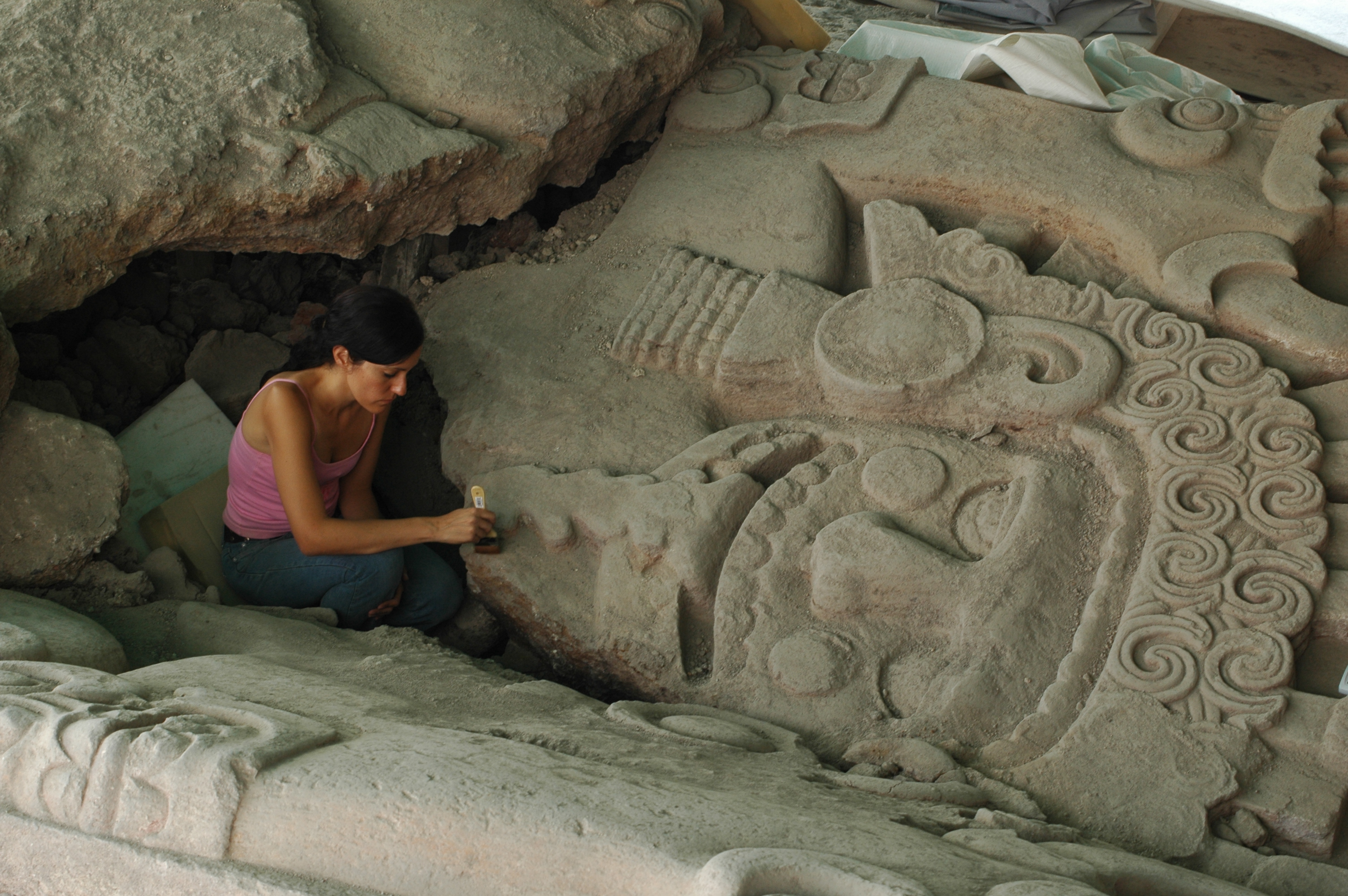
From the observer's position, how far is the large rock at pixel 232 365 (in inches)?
136

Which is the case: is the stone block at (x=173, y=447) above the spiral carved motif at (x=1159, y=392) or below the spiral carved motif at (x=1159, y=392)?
below

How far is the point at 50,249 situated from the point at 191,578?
0.99 meters

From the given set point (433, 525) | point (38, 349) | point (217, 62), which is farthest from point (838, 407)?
point (38, 349)

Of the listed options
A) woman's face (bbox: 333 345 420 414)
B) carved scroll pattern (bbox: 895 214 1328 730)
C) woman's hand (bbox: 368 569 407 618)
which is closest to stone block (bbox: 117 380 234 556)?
woman's hand (bbox: 368 569 407 618)

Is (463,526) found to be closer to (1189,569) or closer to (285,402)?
(285,402)

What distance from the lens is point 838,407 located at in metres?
2.93

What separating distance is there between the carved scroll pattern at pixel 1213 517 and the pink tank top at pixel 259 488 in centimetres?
193

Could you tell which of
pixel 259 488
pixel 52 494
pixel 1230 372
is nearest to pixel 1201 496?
pixel 1230 372

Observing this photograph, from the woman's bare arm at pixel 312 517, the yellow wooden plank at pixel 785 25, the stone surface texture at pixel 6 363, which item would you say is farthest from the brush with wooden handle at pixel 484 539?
the yellow wooden plank at pixel 785 25

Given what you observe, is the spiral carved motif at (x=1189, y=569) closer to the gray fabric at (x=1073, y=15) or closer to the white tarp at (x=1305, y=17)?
the white tarp at (x=1305, y=17)

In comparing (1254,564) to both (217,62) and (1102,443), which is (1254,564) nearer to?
(1102,443)

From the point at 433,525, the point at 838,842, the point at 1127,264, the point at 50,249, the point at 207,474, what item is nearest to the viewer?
the point at 838,842

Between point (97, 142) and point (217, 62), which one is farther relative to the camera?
point (217, 62)

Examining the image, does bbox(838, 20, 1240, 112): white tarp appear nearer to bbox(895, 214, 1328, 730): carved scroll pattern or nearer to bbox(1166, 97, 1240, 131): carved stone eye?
bbox(1166, 97, 1240, 131): carved stone eye
